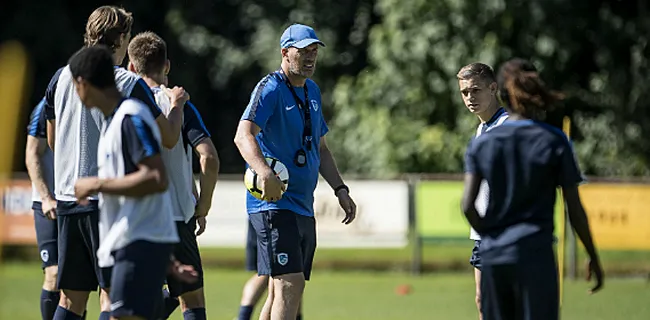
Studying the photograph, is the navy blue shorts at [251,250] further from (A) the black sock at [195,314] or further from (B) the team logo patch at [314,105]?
(A) the black sock at [195,314]

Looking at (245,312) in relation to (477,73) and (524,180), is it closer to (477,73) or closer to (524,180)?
(477,73)

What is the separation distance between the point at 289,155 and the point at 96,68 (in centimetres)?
273

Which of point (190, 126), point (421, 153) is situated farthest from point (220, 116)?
point (190, 126)

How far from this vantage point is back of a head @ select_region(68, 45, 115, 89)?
6.25 meters

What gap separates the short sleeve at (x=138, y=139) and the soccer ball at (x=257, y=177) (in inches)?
89.6

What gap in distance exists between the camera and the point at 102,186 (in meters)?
6.18

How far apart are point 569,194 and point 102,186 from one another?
2383mm

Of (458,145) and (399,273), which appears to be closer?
(399,273)

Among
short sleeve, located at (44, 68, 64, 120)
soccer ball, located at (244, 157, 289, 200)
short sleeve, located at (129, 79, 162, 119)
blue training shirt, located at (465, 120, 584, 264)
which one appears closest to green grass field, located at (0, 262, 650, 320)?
soccer ball, located at (244, 157, 289, 200)

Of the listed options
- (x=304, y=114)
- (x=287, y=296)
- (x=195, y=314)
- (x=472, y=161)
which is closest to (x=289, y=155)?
(x=304, y=114)

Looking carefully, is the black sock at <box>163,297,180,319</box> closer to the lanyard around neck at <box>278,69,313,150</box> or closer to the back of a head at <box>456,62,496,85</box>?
the lanyard around neck at <box>278,69,313,150</box>

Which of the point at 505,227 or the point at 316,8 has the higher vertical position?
the point at 316,8

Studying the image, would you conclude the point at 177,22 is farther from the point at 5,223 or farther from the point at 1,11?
the point at 5,223

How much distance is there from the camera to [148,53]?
7918 mm
